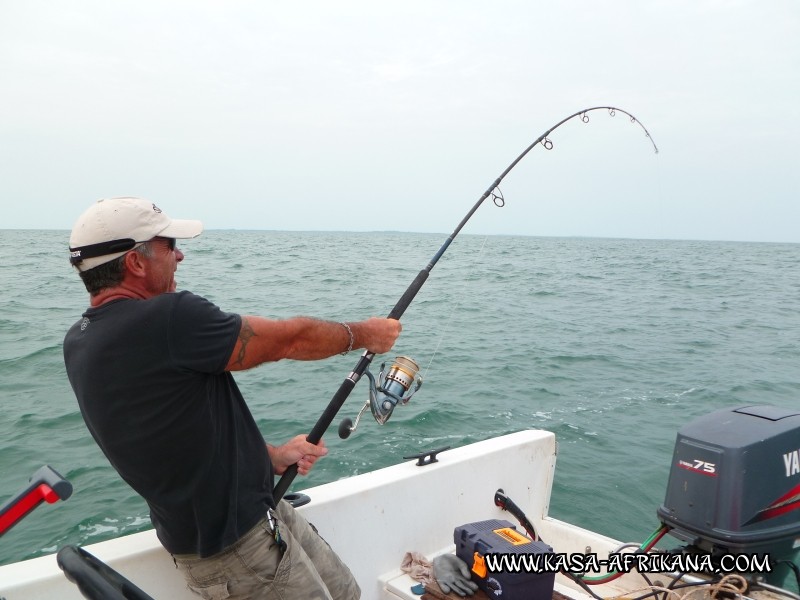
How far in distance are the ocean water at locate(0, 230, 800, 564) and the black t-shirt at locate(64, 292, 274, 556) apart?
9.24 feet

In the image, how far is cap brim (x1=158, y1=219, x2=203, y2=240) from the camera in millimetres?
1655

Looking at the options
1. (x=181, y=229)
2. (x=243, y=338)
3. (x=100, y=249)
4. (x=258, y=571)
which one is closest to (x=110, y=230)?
(x=100, y=249)

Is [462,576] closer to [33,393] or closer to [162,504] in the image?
[162,504]

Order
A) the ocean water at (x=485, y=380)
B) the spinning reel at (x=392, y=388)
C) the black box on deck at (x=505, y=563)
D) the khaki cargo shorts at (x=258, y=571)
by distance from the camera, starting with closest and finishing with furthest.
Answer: the khaki cargo shorts at (x=258, y=571) → the spinning reel at (x=392, y=388) → the black box on deck at (x=505, y=563) → the ocean water at (x=485, y=380)

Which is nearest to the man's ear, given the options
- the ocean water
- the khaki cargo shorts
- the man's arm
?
the man's arm

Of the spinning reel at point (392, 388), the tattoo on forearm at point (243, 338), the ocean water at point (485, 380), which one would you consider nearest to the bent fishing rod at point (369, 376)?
the spinning reel at point (392, 388)

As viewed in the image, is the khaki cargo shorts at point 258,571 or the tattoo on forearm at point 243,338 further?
the khaki cargo shorts at point 258,571

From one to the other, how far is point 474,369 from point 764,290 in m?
15.0

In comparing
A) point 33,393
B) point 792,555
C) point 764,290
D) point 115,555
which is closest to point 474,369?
point 33,393

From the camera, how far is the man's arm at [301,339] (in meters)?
1.55

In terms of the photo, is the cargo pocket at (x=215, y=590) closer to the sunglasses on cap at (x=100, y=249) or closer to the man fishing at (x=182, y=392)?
the man fishing at (x=182, y=392)

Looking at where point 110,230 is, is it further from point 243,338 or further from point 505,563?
point 505,563

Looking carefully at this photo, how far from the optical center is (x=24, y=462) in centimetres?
511

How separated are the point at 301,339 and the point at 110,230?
0.56 meters
